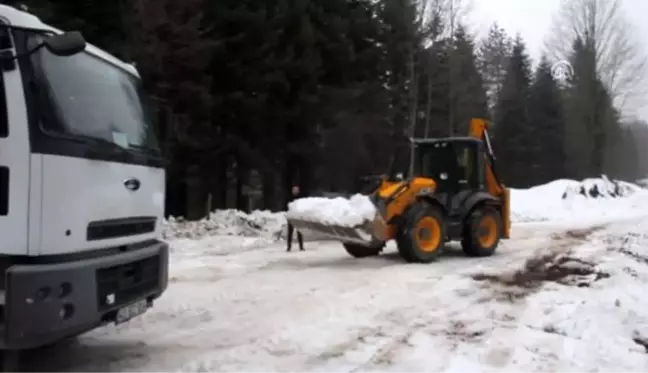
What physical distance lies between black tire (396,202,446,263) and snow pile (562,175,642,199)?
20.6m

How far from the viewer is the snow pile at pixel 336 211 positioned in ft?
→ 38.7

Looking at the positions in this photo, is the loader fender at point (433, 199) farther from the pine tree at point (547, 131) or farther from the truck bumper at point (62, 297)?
the pine tree at point (547, 131)

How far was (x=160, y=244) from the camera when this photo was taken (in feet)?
21.7

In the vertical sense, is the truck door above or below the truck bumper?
above

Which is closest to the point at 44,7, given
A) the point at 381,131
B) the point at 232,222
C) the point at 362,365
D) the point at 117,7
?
the point at 117,7

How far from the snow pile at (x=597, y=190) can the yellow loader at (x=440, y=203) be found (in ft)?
62.1

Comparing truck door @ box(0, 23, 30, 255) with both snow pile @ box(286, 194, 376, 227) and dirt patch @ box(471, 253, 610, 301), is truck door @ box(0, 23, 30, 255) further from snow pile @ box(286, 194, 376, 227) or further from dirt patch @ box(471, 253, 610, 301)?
snow pile @ box(286, 194, 376, 227)

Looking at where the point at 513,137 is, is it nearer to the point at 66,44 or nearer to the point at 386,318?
the point at 386,318

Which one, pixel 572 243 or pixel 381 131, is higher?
pixel 381 131

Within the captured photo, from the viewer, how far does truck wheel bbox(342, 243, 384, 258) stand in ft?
44.2

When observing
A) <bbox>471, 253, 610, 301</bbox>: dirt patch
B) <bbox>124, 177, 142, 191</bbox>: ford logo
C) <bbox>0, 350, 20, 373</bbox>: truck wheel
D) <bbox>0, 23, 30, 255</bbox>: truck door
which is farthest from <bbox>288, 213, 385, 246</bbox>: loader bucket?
<bbox>0, 23, 30, 255</bbox>: truck door

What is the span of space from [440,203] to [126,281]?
816 centimetres

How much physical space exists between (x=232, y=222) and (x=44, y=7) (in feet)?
24.5

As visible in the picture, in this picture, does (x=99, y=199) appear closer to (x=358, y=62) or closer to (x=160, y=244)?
(x=160, y=244)
